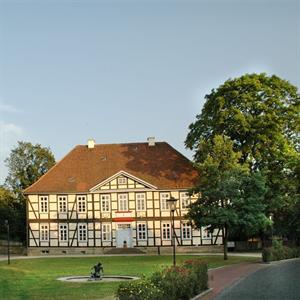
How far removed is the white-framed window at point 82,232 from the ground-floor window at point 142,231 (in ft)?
17.1

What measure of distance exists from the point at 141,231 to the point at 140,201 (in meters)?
2.92

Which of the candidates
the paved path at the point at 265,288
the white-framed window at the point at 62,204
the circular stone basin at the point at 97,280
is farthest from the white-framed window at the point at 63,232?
the paved path at the point at 265,288

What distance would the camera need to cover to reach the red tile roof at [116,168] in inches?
2254

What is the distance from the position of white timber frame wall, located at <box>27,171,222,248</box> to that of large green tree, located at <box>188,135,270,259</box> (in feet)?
41.1

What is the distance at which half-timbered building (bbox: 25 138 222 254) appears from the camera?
5581 centimetres

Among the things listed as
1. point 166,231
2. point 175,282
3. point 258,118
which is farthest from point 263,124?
point 175,282

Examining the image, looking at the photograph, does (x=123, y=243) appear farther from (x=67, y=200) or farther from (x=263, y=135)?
(x=263, y=135)

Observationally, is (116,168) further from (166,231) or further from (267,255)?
(267,255)

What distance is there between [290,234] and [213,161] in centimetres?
1183

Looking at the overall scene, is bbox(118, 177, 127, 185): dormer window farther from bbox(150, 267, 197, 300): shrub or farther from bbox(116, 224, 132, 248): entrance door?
bbox(150, 267, 197, 300): shrub

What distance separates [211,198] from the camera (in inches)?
1671

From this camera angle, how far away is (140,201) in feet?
185

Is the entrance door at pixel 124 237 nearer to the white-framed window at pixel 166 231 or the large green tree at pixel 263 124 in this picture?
the white-framed window at pixel 166 231

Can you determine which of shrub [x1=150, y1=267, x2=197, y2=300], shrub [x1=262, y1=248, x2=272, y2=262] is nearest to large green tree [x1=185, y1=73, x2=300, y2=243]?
shrub [x1=262, y1=248, x2=272, y2=262]
